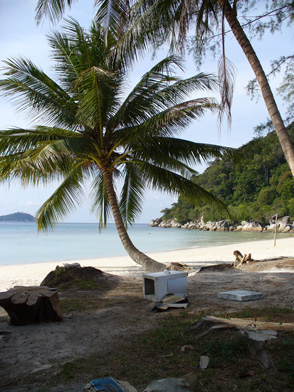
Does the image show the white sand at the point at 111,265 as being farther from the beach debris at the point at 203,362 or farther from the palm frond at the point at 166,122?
the beach debris at the point at 203,362

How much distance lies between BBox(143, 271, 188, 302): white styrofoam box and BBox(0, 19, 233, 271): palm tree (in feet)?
9.73

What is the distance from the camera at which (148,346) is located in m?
3.70

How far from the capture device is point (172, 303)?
564 centimetres

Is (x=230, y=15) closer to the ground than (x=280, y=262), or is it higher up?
higher up

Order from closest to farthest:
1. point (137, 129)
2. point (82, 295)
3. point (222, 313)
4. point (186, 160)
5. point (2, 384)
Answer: point (2, 384) → point (222, 313) → point (82, 295) → point (137, 129) → point (186, 160)

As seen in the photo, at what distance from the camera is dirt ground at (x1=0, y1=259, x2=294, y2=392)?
3.29m

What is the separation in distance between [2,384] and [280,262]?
8.08m

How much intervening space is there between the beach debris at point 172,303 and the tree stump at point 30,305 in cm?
151

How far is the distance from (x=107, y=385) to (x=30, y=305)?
2.41 m

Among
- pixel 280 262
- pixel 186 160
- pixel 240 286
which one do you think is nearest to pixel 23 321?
pixel 240 286

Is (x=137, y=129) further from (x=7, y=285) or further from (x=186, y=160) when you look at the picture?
(x=7, y=285)

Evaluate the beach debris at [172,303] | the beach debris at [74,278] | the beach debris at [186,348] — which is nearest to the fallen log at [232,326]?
the beach debris at [186,348]

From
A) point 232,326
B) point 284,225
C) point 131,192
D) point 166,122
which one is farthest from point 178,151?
point 284,225

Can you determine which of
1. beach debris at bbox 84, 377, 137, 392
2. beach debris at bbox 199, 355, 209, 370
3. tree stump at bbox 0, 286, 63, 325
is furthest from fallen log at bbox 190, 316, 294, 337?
tree stump at bbox 0, 286, 63, 325
